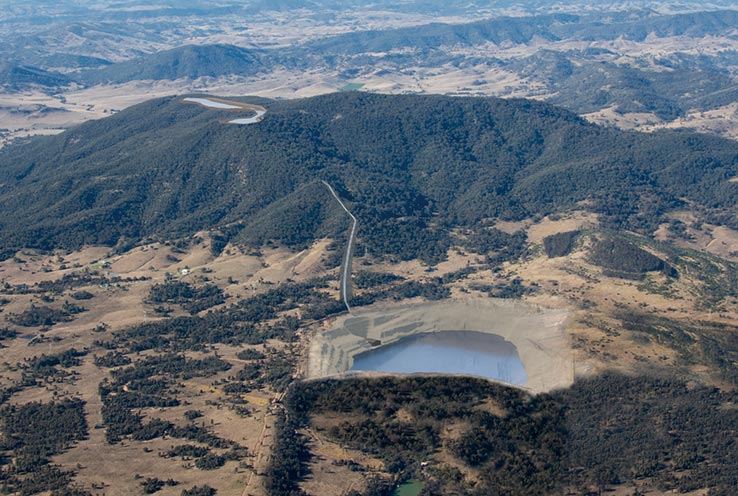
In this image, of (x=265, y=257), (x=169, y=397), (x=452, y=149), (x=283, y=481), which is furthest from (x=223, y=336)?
(x=452, y=149)

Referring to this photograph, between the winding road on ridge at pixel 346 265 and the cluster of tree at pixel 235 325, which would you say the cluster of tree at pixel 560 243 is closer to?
the winding road on ridge at pixel 346 265

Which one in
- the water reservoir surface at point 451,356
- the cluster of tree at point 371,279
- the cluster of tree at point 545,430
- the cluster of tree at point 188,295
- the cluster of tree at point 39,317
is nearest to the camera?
the cluster of tree at point 545,430

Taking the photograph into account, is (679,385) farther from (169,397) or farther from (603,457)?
A: (169,397)

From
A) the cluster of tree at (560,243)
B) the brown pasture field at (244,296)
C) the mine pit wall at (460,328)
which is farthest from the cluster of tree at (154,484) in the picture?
the cluster of tree at (560,243)

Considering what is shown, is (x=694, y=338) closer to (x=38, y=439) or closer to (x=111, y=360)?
(x=111, y=360)

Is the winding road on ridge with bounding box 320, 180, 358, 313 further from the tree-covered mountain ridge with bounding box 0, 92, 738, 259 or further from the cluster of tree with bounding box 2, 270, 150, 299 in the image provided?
the cluster of tree with bounding box 2, 270, 150, 299

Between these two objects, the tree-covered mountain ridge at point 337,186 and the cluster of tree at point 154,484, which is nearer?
the cluster of tree at point 154,484
